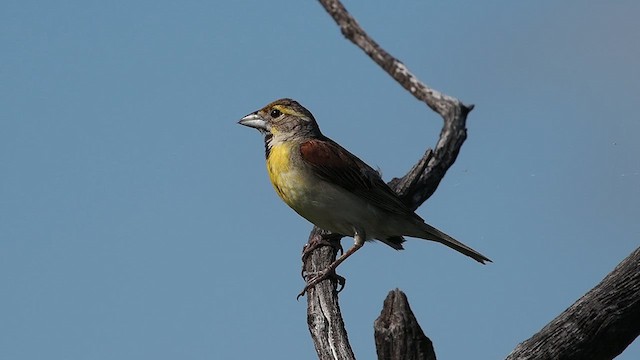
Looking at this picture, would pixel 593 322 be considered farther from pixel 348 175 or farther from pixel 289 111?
pixel 289 111

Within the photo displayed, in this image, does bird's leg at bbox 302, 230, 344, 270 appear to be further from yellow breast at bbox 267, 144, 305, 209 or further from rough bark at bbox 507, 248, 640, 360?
rough bark at bbox 507, 248, 640, 360

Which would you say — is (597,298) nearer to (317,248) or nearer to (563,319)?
(563,319)

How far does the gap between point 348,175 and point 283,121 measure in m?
0.65

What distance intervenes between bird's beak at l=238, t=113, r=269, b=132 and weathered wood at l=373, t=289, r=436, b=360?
9.37 ft

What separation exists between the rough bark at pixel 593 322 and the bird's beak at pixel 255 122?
305cm

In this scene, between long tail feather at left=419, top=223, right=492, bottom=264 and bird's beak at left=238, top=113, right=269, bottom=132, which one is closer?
long tail feather at left=419, top=223, right=492, bottom=264

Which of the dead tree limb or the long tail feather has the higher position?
the dead tree limb

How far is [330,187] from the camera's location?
700cm

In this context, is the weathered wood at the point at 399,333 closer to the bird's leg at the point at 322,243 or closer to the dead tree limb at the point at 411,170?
the dead tree limb at the point at 411,170

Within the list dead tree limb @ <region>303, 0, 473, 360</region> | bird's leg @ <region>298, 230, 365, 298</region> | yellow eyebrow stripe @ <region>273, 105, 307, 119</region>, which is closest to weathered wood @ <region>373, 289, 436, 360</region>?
dead tree limb @ <region>303, 0, 473, 360</region>

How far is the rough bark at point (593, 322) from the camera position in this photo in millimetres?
4910

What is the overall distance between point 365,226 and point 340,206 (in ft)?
0.90

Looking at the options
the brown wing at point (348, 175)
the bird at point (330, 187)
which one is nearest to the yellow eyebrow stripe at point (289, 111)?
the bird at point (330, 187)

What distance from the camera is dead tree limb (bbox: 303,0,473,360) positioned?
20.8 feet
